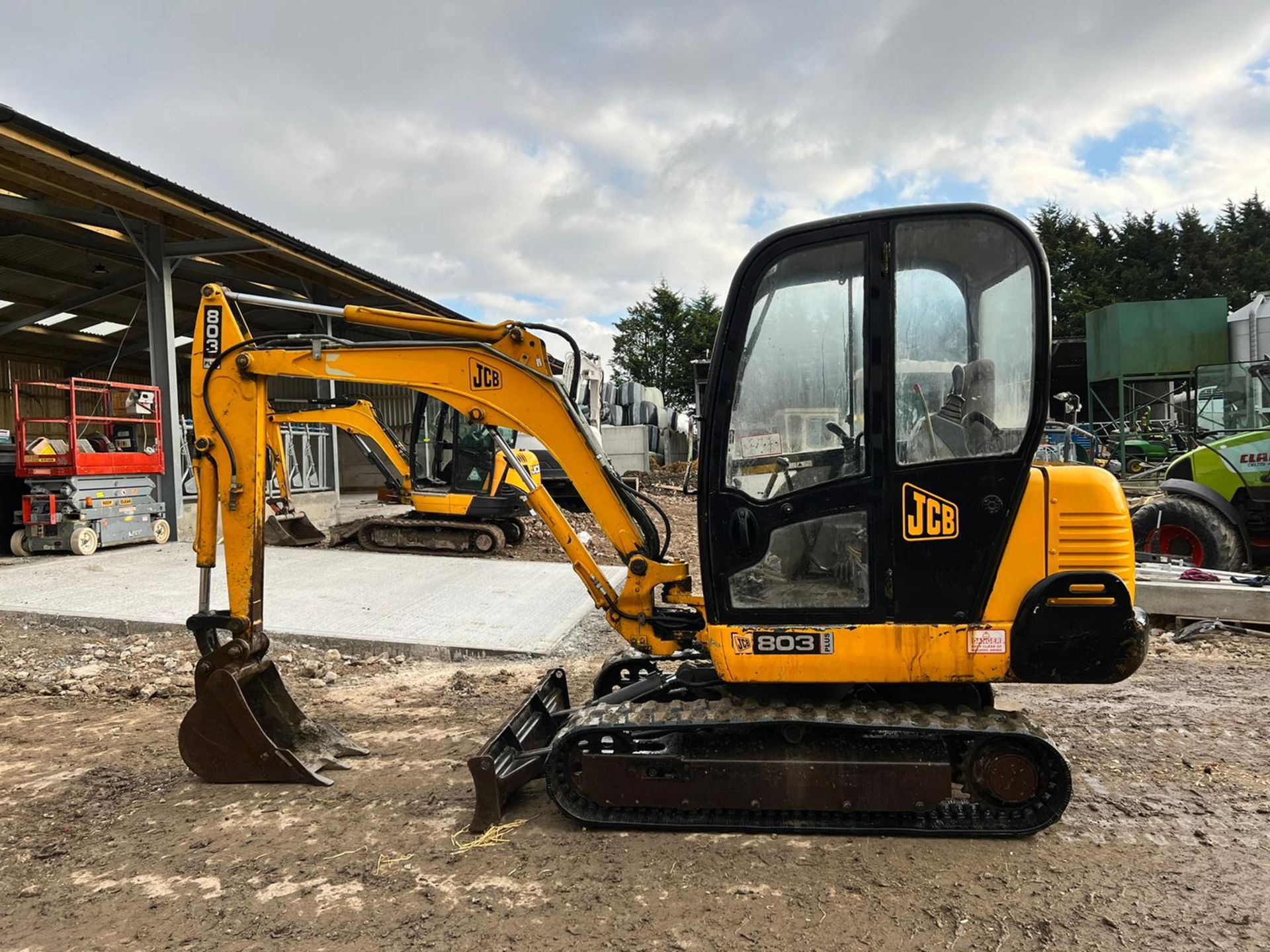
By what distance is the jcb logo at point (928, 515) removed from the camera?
3.22 metres

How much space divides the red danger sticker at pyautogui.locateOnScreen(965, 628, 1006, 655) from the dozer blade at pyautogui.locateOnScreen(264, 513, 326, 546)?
1016 centimetres

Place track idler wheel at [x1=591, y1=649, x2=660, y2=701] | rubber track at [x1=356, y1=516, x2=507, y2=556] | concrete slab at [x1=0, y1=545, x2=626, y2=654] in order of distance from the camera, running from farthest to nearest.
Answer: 1. rubber track at [x1=356, y1=516, x2=507, y2=556]
2. concrete slab at [x1=0, y1=545, x2=626, y2=654]
3. track idler wheel at [x1=591, y1=649, x2=660, y2=701]

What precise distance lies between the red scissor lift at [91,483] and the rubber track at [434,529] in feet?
→ 8.27

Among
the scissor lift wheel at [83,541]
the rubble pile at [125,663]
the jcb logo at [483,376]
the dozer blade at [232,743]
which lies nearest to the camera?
the dozer blade at [232,743]

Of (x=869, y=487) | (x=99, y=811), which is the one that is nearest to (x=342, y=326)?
(x=99, y=811)

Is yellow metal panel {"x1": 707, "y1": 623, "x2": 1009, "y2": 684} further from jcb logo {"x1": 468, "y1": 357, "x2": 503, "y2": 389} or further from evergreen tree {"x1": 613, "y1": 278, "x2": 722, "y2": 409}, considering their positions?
evergreen tree {"x1": 613, "y1": 278, "x2": 722, "y2": 409}

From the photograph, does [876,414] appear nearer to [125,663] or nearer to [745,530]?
[745,530]

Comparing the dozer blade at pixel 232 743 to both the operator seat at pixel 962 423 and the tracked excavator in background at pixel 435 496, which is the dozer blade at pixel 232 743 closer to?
the operator seat at pixel 962 423

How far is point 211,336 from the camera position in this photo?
4.12 meters

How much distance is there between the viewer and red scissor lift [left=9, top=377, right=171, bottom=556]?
9766mm

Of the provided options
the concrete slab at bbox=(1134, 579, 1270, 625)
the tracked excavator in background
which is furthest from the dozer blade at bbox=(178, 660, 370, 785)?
the tracked excavator in background

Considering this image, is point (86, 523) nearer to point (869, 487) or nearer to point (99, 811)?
point (99, 811)

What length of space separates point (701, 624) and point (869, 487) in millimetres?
1136

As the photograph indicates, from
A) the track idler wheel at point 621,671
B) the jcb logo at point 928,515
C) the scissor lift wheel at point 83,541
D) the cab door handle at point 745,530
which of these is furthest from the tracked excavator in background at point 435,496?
the jcb logo at point 928,515
